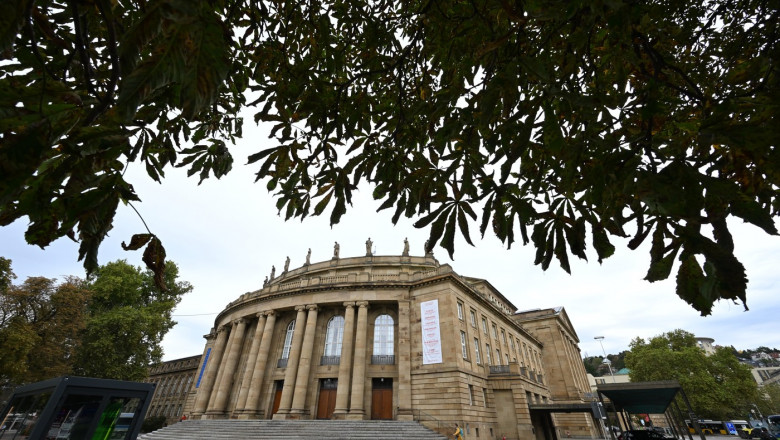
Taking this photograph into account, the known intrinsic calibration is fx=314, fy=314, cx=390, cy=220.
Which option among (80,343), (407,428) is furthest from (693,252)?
(80,343)

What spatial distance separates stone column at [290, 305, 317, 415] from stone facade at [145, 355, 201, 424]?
107 feet

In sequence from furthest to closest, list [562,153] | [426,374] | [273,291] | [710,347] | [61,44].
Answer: [710,347], [273,291], [426,374], [562,153], [61,44]

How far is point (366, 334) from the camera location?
86.1 feet

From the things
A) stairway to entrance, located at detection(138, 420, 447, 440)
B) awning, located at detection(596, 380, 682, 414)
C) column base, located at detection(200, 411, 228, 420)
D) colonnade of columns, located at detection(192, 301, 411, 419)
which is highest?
colonnade of columns, located at detection(192, 301, 411, 419)

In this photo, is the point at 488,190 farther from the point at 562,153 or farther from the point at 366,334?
the point at 366,334

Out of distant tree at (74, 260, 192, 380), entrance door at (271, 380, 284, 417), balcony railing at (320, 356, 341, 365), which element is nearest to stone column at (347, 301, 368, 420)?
balcony railing at (320, 356, 341, 365)

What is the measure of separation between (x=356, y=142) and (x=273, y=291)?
101 ft

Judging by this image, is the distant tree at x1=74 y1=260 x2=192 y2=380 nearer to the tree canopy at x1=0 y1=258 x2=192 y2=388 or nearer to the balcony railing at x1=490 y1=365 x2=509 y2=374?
the tree canopy at x1=0 y1=258 x2=192 y2=388

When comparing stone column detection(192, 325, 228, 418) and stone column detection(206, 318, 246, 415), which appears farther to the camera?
stone column detection(192, 325, 228, 418)

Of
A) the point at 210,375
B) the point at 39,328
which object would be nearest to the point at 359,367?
the point at 210,375

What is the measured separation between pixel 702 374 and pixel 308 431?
51.5m

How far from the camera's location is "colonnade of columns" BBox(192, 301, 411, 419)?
23.5 m

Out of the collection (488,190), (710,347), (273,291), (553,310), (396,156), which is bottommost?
(488,190)

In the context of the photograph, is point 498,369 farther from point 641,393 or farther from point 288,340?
point 288,340
